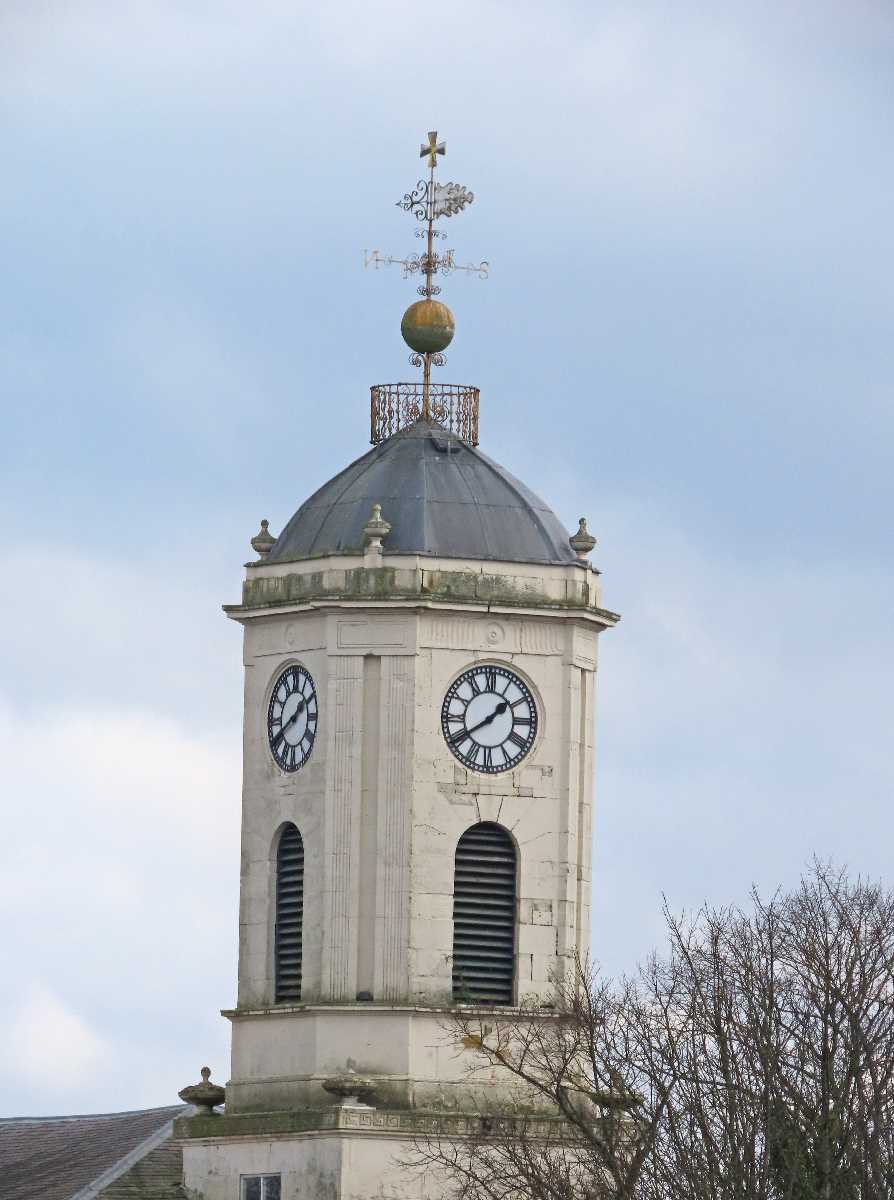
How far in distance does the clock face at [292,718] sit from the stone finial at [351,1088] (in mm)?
5328

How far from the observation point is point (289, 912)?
72875 millimetres

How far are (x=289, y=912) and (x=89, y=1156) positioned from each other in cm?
632

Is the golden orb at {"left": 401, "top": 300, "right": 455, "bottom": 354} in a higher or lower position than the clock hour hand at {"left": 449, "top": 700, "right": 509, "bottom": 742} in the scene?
higher

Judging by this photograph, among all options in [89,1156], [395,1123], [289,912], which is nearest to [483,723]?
[289,912]

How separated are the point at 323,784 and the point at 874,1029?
9.75 metres

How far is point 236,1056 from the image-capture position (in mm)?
73188

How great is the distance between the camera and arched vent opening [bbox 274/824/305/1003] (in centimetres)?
7256

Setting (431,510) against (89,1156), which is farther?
(89,1156)

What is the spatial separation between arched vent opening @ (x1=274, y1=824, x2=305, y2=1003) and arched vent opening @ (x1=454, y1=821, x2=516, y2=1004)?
2.53 meters

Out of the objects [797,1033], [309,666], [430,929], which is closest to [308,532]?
[309,666]

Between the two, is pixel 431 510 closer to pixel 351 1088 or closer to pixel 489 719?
pixel 489 719

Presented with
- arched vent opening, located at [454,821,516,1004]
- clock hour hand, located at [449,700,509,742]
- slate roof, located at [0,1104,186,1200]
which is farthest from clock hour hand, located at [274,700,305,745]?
slate roof, located at [0,1104,186,1200]

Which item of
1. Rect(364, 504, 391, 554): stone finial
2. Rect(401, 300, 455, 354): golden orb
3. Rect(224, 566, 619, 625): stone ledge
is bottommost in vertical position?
Rect(224, 566, 619, 625): stone ledge

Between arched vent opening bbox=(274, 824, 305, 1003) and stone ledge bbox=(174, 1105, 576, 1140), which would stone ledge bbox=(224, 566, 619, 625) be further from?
stone ledge bbox=(174, 1105, 576, 1140)
